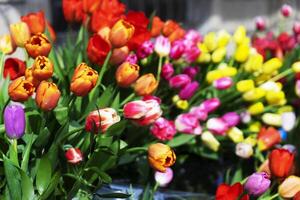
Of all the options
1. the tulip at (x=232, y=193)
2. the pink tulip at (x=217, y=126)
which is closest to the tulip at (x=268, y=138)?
the pink tulip at (x=217, y=126)

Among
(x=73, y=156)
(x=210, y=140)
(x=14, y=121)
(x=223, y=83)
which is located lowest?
(x=210, y=140)

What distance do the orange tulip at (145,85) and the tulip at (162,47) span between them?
224 mm

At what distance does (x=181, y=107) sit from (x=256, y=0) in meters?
4.20

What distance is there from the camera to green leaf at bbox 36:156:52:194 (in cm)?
137

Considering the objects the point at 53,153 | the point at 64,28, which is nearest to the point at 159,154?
the point at 53,153

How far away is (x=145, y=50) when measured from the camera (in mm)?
1847

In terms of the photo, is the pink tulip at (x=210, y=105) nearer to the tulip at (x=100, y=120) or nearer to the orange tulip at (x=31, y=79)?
the tulip at (x=100, y=120)

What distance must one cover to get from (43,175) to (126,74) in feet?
1.13

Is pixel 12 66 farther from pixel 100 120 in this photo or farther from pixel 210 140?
pixel 210 140

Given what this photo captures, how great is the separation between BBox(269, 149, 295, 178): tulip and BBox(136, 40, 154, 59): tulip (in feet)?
1.64

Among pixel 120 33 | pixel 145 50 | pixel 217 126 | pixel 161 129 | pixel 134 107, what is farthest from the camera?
pixel 217 126

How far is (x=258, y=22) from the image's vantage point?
8.88ft

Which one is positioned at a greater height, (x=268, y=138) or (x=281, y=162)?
(x=281, y=162)

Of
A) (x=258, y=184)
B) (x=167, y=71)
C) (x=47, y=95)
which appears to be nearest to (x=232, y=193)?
(x=258, y=184)
